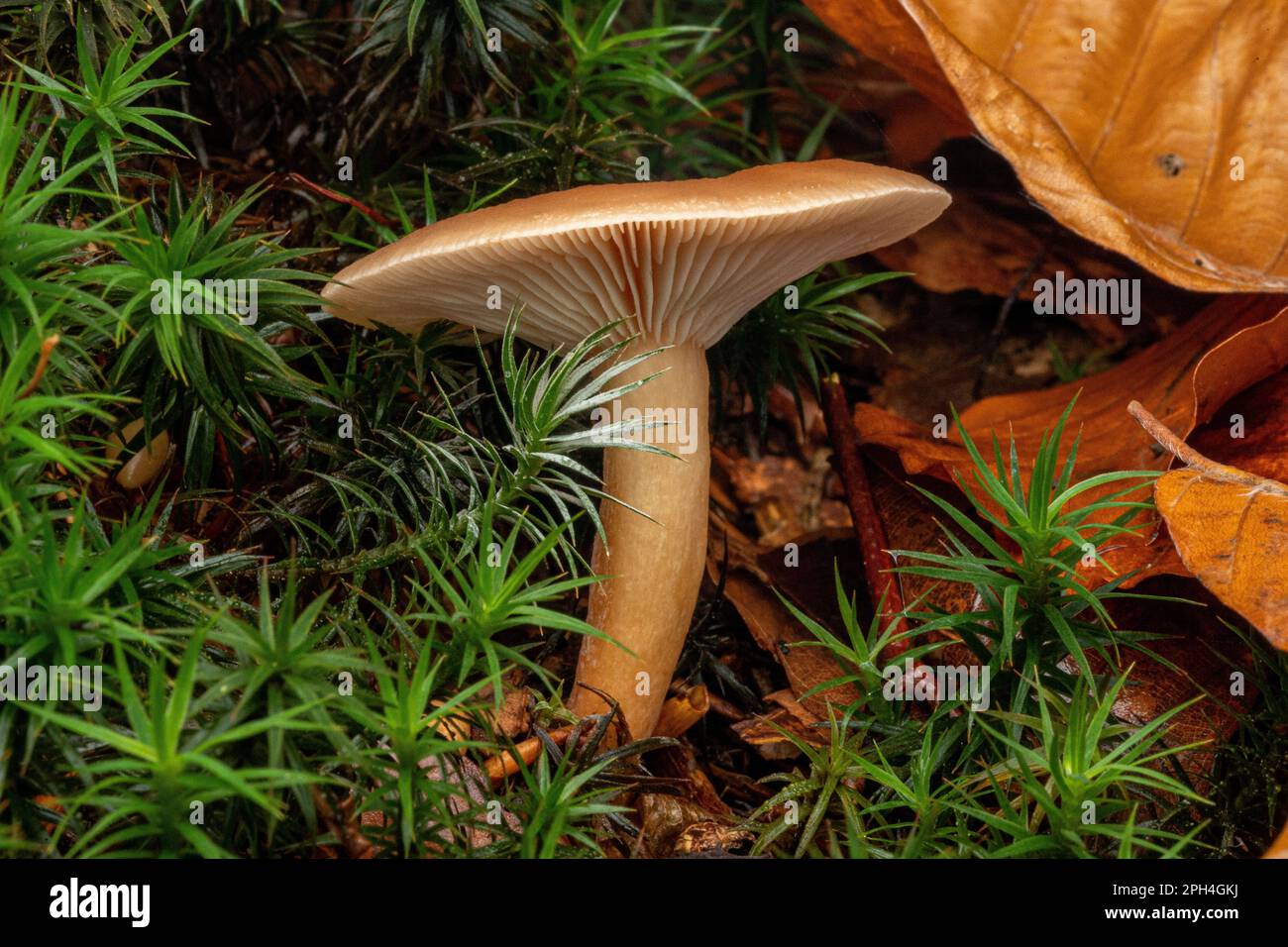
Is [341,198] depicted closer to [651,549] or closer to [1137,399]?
[651,549]

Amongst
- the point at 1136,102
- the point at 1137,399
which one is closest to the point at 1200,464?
the point at 1137,399

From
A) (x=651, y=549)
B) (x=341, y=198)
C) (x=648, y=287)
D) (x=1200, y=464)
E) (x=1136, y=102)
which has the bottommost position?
(x=651, y=549)

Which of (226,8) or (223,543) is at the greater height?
(226,8)

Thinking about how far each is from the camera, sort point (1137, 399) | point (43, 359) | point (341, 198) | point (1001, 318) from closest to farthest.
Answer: point (43, 359), point (341, 198), point (1137, 399), point (1001, 318)

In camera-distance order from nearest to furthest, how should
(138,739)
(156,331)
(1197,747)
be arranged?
(138,739) → (156,331) → (1197,747)

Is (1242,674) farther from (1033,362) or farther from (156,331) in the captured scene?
(156,331)
